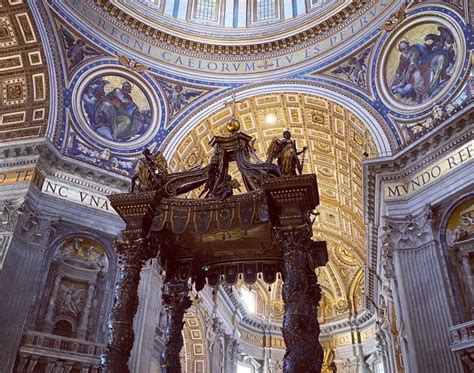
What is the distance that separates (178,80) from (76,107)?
3.10m

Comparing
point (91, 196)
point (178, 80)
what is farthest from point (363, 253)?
point (91, 196)

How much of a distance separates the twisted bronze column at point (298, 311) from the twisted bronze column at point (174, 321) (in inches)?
92.7

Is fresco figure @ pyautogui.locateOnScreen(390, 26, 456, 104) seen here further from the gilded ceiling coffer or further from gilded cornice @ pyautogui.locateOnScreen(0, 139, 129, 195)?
gilded cornice @ pyautogui.locateOnScreen(0, 139, 129, 195)

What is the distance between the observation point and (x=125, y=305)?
5984 mm

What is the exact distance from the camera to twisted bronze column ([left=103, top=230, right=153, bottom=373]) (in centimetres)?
564

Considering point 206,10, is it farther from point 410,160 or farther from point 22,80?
A: point 410,160

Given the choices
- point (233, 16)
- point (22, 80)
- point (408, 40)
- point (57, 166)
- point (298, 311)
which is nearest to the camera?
A: point (298, 311)

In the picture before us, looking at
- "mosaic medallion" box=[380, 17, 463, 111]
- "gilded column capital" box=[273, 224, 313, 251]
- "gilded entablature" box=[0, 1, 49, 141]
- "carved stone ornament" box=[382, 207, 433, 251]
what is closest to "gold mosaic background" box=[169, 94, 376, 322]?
"mosaic medallion" box=[380, 17, 463, 111]

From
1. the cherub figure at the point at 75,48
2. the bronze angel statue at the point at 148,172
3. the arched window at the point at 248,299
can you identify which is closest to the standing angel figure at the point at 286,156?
the bronze angel statue at the point at 148,172

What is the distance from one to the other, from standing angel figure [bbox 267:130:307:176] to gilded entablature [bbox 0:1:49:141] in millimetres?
7730

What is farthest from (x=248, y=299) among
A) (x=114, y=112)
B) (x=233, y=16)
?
(x=233, y=16)

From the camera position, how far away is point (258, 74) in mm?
14734

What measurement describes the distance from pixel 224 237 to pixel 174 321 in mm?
1560

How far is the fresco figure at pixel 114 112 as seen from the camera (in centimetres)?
1333
